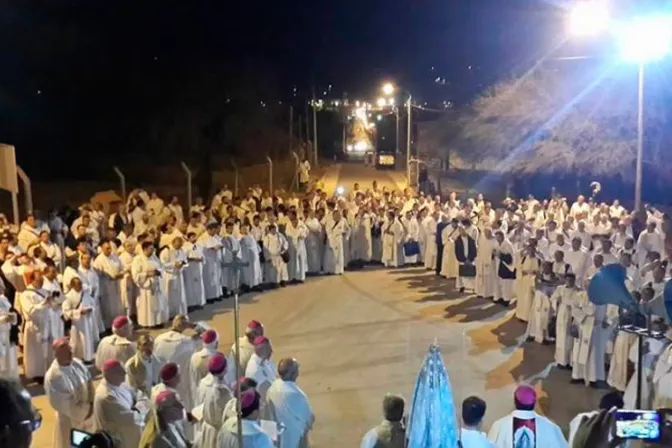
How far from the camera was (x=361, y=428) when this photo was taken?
387 inches

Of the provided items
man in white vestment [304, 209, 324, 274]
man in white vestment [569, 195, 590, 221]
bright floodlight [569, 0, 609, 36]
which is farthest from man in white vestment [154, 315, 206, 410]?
bright floodlight [569, 0, 609, 36]

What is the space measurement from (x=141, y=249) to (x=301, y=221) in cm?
488

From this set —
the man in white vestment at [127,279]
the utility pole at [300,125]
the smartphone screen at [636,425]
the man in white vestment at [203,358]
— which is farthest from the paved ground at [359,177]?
the smartphone screen at [636,425]

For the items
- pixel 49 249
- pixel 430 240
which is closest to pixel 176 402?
pixel 49 249

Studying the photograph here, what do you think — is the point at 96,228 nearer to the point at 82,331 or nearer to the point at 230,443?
the point at 82,331

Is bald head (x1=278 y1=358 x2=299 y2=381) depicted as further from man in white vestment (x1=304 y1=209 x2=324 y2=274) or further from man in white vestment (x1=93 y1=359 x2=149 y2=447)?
man in white vestment (x1=304 y1=209 x2=324 y2=274)

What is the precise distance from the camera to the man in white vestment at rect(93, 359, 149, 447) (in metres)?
7.49

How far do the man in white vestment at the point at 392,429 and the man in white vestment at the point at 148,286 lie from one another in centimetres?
836

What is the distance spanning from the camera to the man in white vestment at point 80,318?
39.5 ft

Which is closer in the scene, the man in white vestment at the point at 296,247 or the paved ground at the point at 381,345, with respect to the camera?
the paved ground at the point at 381,345

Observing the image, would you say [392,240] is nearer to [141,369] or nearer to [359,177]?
[141,369]

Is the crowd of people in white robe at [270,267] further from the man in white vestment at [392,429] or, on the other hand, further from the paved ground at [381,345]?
the man in white vestment at [392,429]

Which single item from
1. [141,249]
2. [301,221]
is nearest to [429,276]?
[301,221]

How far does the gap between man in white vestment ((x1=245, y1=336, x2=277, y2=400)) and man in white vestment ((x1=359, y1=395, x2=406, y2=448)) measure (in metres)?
2.37
